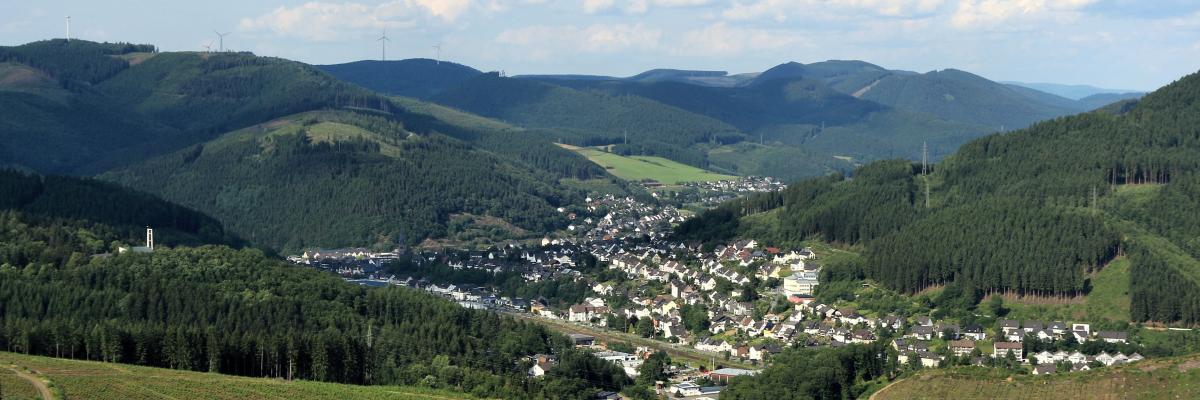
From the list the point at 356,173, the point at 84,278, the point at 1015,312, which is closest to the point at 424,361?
the point at 84,278

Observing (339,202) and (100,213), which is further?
(339,202)

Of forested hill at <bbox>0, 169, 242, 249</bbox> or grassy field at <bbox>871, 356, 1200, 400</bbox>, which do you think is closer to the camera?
grassy field at <bbox>871, 356, 1200, 400</bbox>

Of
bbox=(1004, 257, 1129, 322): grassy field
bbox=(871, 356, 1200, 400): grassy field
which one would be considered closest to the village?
bbox=(1004, 257, 1129, 322): grassy field

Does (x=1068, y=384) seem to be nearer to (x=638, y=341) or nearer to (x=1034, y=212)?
(x=638, y=341)

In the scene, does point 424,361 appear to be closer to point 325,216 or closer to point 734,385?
point 734,385

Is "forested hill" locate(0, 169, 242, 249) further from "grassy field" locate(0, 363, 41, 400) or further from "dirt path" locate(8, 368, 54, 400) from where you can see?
"grassy field" locate(0, 363, 41, 400)

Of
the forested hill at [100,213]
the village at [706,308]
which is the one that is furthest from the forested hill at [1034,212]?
the forested hill at [100,213]

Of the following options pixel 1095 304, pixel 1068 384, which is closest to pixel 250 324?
pixel 1068 384
